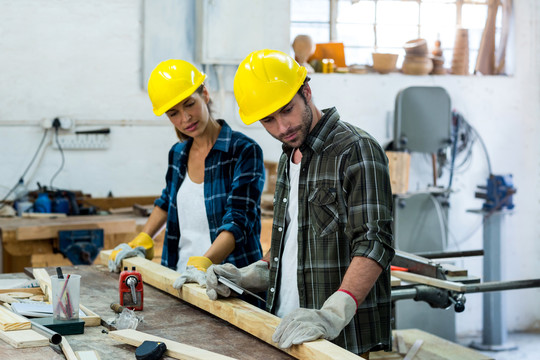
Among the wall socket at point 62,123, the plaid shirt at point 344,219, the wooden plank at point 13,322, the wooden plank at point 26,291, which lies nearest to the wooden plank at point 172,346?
the wooden plank at point 13,322

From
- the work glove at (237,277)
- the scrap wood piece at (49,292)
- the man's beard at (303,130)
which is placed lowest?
the scrap wood piece at (49,292)

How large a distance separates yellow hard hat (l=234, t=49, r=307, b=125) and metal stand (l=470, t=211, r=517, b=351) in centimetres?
396

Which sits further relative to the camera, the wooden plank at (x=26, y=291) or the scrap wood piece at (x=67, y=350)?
the wooden plank at (x=26, y=291)

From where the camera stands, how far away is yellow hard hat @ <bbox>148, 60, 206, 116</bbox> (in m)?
2.59

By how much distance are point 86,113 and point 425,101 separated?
2.57 metres

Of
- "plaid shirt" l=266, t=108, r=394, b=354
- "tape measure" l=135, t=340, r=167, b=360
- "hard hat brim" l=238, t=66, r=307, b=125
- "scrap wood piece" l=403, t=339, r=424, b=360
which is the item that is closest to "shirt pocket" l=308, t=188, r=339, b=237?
"plaid shirt" l=266, t=108, r=394, b=354

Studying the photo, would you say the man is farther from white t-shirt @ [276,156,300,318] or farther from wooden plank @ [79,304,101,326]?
wooden plank @ [79,304,101,326]

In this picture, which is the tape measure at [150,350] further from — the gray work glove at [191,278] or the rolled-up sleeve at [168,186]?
the rolled-up sleeve at [168,186]

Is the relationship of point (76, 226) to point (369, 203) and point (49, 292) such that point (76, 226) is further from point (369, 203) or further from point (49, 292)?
point (369, 203)

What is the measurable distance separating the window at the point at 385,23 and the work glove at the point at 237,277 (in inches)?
150

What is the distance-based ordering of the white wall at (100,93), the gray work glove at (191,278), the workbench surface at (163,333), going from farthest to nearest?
the white wall at (100,93) → the gray work glove at (191,278) → the workbench surface at (163,333)

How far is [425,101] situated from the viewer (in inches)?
215

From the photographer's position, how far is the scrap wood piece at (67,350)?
5.68 feet

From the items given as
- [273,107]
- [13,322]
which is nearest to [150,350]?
[13,322]
